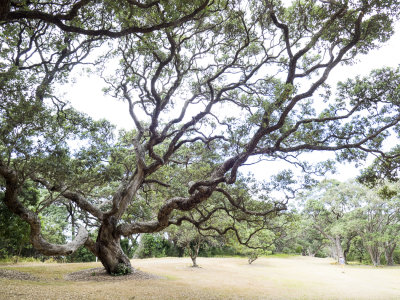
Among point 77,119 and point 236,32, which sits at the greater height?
point 236,32

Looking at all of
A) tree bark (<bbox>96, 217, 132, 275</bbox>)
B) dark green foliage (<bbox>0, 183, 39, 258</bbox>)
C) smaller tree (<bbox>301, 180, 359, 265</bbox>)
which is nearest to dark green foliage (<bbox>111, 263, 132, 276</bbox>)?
tree bark (<bbox>96, 217, 132, 275</bbox>)

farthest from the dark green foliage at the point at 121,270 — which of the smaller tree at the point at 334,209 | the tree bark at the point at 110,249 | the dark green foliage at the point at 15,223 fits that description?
the smaller tree at the point at 334,209

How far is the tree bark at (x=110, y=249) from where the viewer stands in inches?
408

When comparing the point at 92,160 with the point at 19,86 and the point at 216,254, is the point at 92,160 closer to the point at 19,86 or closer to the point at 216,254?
the point at 19,86

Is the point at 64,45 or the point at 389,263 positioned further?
the point at 389,263

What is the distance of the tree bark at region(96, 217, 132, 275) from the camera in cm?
1036

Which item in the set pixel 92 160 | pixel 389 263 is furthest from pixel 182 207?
pixel 389 263

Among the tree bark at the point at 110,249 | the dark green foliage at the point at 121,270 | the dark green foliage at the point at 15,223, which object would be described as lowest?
the dark green foliage at the point at 121,270

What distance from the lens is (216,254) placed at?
28.8m

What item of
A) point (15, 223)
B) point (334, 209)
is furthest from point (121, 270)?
point (334, 209)

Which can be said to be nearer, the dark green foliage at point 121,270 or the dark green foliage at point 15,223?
the dark green foliage at point 15,223

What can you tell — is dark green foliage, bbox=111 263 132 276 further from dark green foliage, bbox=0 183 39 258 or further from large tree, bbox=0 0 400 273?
dark green foliage, bbox=0 183 39 258

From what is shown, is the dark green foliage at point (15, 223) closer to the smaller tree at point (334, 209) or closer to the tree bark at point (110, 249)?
the tree bark at point (110, 249)

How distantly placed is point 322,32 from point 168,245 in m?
22.7
